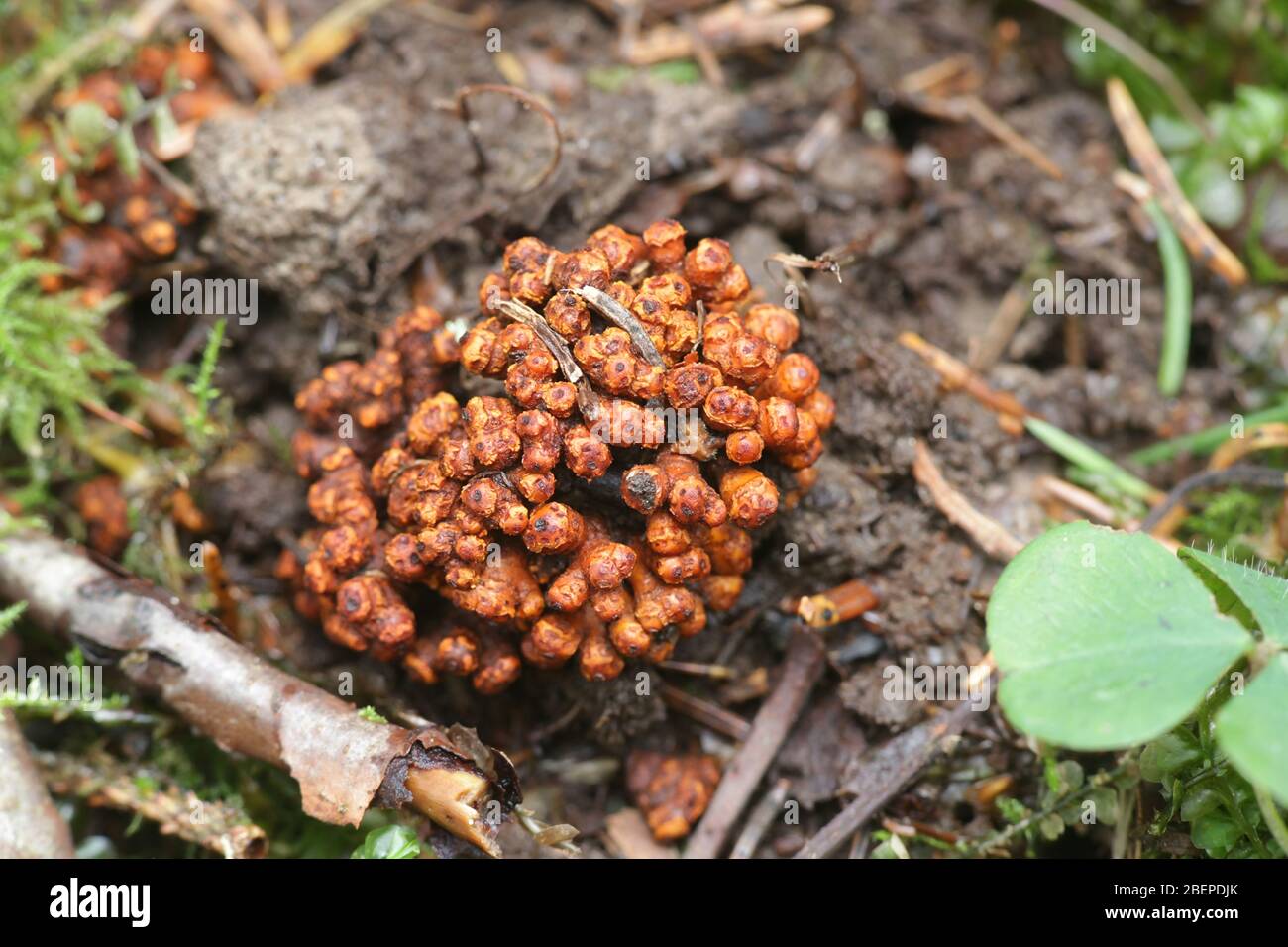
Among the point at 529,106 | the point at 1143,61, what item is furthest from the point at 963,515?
the point at 1143,61

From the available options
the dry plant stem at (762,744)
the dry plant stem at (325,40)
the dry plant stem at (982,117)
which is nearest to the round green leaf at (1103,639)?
the dry plant stem at (762,744)
